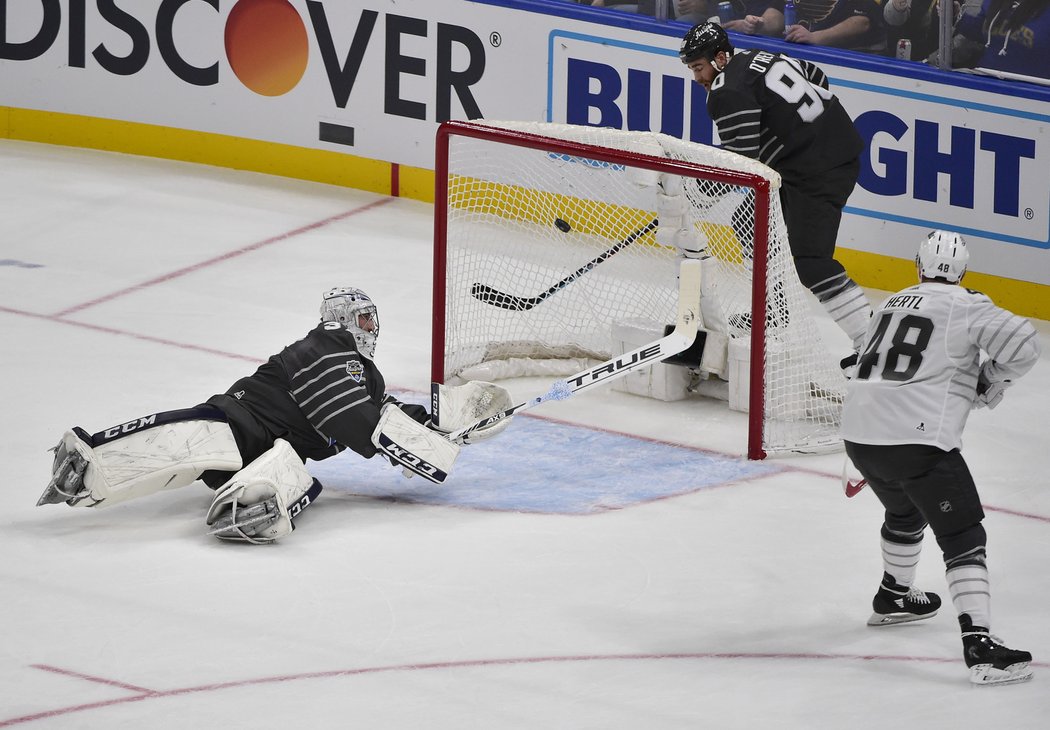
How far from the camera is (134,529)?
18.5 feet

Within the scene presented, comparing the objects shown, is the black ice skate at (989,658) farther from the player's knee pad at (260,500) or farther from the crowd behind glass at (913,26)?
the crowd behind glass at (913,26)

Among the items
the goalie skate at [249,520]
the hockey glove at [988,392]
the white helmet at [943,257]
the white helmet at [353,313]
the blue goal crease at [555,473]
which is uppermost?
the white helmet at [943,257]

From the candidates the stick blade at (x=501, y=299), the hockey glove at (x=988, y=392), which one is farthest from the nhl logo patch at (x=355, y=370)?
the hockey glove at (x=988, y=392)

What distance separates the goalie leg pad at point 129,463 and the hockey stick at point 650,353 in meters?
0.84

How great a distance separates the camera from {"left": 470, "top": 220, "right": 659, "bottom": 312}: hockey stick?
277 inches

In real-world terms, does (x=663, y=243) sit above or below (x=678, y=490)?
above

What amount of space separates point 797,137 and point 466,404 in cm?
144

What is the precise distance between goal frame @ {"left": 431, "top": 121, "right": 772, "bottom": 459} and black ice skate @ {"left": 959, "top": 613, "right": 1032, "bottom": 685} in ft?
5.70

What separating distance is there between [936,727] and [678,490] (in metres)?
1.68

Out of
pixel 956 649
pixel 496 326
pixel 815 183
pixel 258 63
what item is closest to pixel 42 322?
pixel 496 326

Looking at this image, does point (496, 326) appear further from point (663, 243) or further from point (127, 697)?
point (127, 697)

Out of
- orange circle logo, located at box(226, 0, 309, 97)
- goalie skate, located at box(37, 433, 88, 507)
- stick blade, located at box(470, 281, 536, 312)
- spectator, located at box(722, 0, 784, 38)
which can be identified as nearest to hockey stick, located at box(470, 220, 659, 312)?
stick blade, located at box(470, 281, 536, 312)

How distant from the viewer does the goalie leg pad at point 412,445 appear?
5598mm

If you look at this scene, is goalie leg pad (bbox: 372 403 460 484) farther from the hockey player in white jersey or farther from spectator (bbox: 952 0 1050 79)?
spectator (bbox: 952 0 1050 79)
